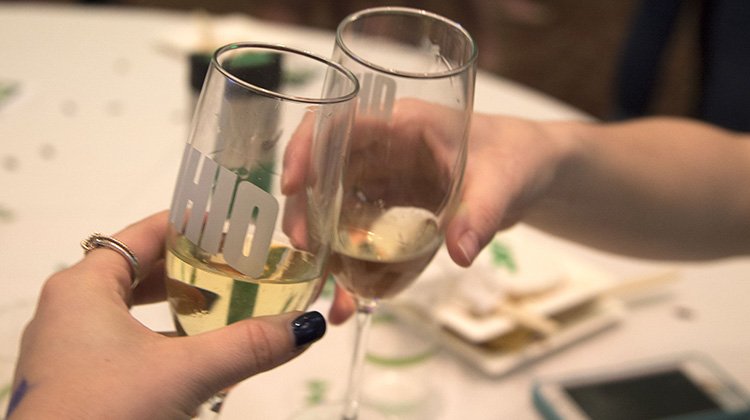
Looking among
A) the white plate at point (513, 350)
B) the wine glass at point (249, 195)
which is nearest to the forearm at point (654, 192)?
the white plate at point (513, 350)

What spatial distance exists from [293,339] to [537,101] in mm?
1127

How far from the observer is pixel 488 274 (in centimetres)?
98

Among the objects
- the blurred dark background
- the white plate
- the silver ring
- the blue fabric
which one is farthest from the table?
the blurred dark background

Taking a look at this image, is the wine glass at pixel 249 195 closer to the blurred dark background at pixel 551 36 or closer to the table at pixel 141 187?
the table at pixel 141 187

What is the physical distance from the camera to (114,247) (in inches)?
23.4

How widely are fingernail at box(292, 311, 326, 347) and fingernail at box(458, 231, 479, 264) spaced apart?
7.1 inches

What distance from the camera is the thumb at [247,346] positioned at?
48 cm

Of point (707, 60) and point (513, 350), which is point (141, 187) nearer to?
point (513, 350)

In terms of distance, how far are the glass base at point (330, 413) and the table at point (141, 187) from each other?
2cm

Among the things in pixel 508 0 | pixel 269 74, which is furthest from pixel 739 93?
pixel 508 0

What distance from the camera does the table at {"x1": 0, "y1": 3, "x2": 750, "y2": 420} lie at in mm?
866

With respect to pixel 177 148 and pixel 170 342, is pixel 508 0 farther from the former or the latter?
pixel 170 342

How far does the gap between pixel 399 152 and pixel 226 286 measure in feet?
0.63

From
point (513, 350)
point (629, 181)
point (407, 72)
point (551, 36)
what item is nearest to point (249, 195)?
point (407, 72)
